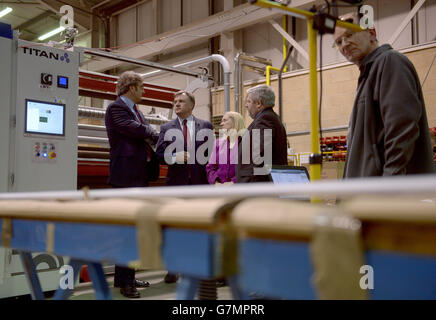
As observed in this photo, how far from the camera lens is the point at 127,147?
3.29 metres

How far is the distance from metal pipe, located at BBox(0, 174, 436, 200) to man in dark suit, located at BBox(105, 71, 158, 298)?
75.6 inches

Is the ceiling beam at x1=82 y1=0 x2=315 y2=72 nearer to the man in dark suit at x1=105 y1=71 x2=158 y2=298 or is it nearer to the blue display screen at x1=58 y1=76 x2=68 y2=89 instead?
the blue display screen at x1=58 y1=76 x2=68 y2=89

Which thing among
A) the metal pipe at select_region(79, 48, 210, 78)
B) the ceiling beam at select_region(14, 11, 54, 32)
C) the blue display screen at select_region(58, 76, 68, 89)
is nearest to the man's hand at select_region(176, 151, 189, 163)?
the blue display screen at select_region(58, 76, 68, 89)

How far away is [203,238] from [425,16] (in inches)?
269

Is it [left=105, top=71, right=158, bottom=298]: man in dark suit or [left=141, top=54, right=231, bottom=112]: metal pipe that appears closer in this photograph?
[left=105, top=71, right=158, bottom=298]: man in dark suit

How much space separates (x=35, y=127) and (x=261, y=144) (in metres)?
1.69

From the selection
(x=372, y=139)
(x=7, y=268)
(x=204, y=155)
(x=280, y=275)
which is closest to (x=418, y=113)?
(x=372, y=139)

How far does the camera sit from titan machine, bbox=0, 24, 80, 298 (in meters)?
3.17

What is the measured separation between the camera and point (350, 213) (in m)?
0.69

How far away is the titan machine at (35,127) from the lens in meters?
3.17

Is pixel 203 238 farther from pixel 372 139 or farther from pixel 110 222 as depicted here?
pixel 372 139

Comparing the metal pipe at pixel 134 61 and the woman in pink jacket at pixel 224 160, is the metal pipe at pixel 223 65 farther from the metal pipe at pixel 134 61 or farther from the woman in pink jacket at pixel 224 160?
the woman in pink jacket at pixel 224 160

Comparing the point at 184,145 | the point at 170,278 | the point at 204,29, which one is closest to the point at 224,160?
the point at 184,145

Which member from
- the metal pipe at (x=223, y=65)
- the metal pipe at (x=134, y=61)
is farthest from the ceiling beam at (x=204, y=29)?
the metal pipe at (x=134, y=61)
